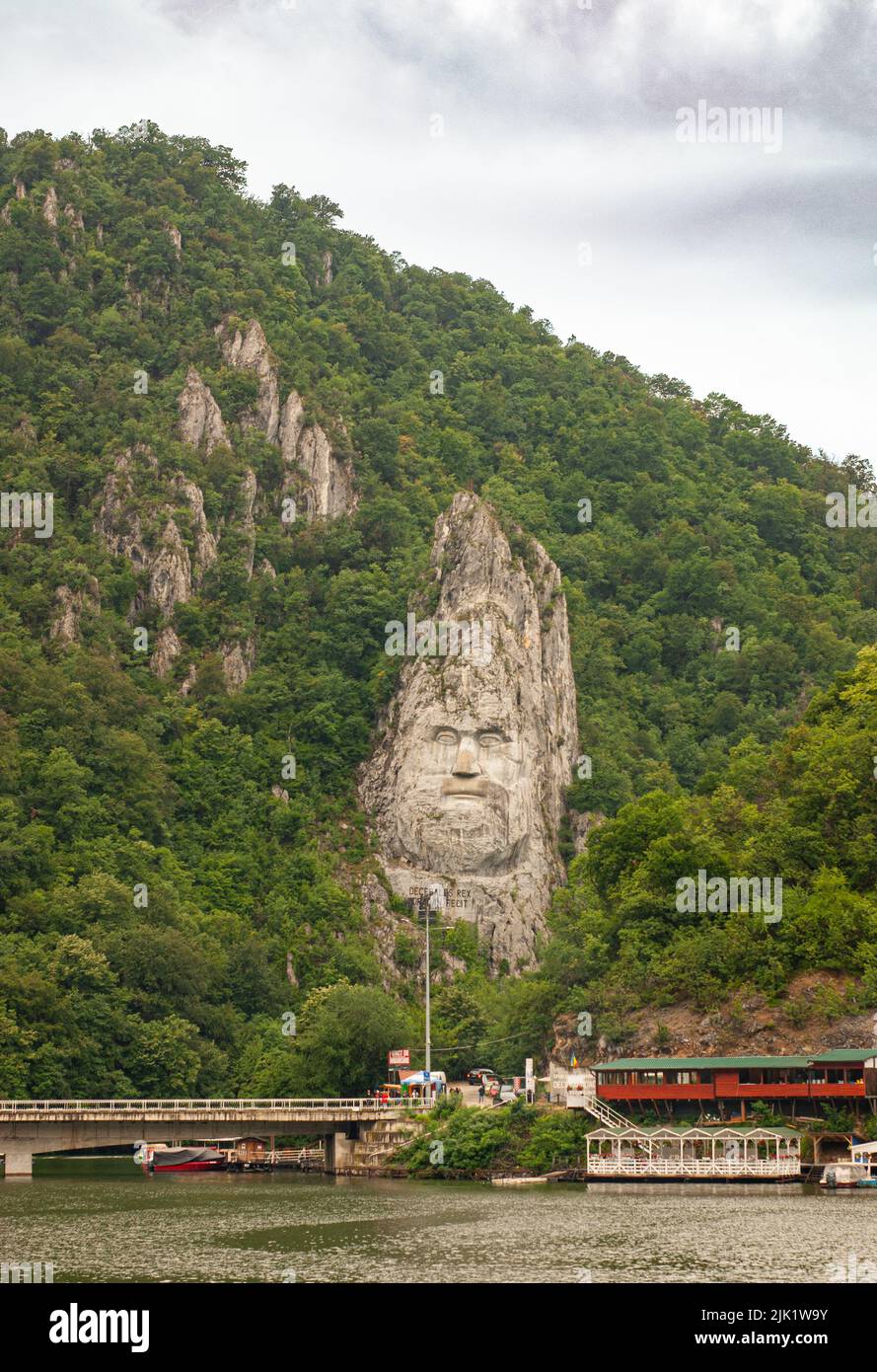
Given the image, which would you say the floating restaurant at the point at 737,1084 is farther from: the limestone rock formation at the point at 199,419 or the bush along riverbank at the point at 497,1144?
the limestone rock formation at the point at 199,419

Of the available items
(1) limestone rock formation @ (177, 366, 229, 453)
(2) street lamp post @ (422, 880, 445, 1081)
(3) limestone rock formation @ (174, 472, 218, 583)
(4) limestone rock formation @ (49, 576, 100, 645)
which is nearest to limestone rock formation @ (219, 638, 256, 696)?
(3) limestone rock formation @ (174, 472, 218, 583)

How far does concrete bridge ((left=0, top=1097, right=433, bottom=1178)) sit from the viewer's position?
288 ft

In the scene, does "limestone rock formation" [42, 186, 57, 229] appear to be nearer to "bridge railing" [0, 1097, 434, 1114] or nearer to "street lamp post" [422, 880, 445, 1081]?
"street lamp post" [422, 880, 445, 1081]

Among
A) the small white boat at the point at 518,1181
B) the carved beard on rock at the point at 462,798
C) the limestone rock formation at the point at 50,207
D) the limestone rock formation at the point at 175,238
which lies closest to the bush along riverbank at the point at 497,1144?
the small white boat at the point at 518,1181

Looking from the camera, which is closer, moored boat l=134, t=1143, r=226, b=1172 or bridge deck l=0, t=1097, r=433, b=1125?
bridge deck l=0, t=1097, r=433, b=1125

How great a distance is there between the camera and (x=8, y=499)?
143 m

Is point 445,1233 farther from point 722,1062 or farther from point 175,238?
point 175,238

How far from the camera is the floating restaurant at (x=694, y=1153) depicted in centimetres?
7369

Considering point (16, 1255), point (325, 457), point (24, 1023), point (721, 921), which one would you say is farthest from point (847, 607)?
point (16, 1255)

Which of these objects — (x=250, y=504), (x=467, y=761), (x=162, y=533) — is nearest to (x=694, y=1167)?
(x=467, y=761)

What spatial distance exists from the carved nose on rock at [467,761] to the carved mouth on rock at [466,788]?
47 cm

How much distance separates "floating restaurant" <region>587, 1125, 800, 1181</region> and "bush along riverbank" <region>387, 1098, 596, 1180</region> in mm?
1554

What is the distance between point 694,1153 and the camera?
252 feet

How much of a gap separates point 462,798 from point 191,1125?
1754 inches
